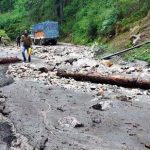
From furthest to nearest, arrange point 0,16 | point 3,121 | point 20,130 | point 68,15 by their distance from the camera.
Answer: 1. point 0,16
2. point 68,15
3. point 3,121
4. point 20,130

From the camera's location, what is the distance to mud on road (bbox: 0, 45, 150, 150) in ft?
32.8

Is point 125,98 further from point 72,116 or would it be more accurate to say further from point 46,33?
point 46,33

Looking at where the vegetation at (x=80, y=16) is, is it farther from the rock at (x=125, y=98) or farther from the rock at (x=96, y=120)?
the rock at (x=96, y=120)

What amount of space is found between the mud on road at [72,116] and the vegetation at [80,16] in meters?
19.5

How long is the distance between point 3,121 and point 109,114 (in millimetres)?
2888

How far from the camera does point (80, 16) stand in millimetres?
55219

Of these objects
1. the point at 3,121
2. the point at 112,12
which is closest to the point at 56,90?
the point at 3,121

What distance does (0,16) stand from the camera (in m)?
74.9

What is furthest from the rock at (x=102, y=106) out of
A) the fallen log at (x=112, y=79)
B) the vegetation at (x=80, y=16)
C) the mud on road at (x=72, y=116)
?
Result: the vegetation at (x=80, y=16)

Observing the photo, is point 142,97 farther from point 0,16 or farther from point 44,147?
point 0,16

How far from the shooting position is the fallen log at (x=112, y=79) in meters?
15.8

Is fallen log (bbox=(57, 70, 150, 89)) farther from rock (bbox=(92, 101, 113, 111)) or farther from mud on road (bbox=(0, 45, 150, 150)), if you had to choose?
rock (bbox=(92, 101, 113, 111))

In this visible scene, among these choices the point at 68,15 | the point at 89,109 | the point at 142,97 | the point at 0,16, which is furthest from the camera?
the point at 0,16

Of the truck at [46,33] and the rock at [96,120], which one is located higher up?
the rock at [96,120]
